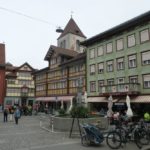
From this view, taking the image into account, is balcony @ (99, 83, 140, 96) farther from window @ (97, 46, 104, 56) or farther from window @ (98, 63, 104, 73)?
window @ (97, 46, 104, 56)

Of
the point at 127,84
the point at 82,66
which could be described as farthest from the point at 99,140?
the point at 82,66

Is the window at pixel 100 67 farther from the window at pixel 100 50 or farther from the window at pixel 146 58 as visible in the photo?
the window at pixel 146 58

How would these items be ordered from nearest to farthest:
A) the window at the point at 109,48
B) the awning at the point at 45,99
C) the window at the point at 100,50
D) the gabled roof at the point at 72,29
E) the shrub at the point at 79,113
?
Result: the shrub at the point at 79,113 → the window at the point at 109,48 → the window at the point at 100,50 → the awning at the point at 45,99 → the gabled roof at the point at 72,29

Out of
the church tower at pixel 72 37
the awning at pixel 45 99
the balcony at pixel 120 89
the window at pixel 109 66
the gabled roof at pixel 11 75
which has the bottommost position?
the awning at pixel 45 99

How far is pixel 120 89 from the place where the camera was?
107ft

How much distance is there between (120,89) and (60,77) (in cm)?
1943

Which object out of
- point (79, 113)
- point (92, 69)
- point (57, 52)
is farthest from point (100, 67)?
point (79, 113)

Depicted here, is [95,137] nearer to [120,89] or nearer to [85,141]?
[85,141]

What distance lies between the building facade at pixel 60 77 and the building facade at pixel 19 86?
860cm

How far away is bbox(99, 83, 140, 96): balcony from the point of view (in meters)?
30.9

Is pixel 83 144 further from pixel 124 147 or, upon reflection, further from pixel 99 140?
pixel 124 147

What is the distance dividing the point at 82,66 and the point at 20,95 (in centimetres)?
3237

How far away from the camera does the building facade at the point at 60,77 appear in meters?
44.6

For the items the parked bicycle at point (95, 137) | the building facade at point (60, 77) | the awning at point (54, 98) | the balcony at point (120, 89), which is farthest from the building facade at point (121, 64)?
the parked bicycle at point (95, 137)
